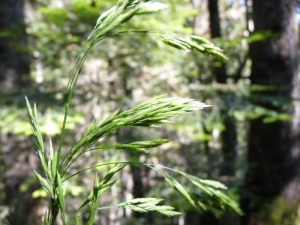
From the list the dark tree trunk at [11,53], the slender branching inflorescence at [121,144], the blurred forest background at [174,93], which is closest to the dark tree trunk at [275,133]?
the blurred forest background at [174,93]

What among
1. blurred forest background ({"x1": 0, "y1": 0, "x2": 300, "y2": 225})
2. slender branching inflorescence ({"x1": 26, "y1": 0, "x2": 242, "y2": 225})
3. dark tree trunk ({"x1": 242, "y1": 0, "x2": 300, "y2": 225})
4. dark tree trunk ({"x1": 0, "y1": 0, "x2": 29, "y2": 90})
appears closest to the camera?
slender branching inflorescence ({"x1": 26, "y1": 0, "x2": 242, "y2": 225})

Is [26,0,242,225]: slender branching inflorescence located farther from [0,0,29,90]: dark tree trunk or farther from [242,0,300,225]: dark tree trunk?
[0,0,29,90]: dark tree trunk

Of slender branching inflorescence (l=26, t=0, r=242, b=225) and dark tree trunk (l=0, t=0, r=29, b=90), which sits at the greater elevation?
dark tree trunk (l=0, t=0, r=29, b=90)

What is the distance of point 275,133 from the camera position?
557 centimetres

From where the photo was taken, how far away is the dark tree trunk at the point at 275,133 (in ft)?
17.6

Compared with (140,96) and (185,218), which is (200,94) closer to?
(140,96)

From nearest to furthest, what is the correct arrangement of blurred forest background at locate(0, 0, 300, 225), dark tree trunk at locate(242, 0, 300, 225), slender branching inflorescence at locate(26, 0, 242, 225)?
1. slender branching inflorescence at locate(26, 0, 242, 225)
2. blurred forest background at locate(0, 0, 300, 225)
3. dark tree trunk at locate(242, 0, 300, 225)

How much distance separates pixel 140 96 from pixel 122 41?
33.1 inches

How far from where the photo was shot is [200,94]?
5.27m

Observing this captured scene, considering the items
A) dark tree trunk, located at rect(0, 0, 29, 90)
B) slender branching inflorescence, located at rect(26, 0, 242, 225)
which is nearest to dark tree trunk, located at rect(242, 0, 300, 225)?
dark tree trunk, located at rect(0, 0, 29, 90)

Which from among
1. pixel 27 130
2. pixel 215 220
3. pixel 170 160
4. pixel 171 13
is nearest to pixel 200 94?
pixel 171 13

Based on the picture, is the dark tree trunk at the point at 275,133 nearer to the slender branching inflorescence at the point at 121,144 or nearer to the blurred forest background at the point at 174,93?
the blurred forest background at the point at 174,93

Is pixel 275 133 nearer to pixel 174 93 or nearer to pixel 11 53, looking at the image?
pixel 174 93

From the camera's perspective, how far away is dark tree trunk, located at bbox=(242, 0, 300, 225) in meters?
5.35
